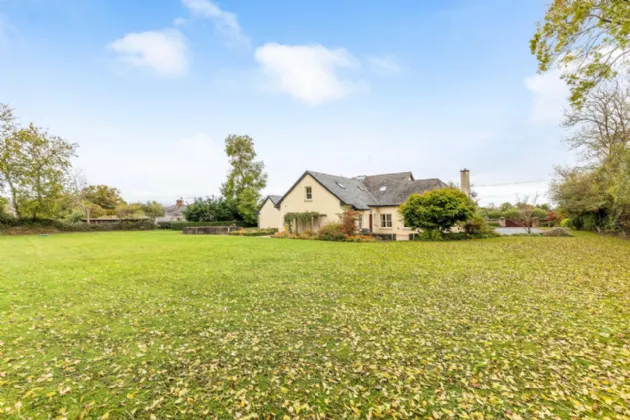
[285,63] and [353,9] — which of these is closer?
[353,9]

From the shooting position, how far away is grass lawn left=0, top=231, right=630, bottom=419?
2.95m

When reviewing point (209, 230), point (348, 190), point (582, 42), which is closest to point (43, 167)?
point (209, 230)

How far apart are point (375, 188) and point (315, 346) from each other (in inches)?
1013

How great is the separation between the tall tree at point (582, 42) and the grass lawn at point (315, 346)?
537 cm

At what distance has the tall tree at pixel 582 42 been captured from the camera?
5781 millimetres

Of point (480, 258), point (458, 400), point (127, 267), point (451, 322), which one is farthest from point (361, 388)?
point (480, 258)

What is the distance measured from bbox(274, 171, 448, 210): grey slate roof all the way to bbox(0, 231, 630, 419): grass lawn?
1671 centimetres

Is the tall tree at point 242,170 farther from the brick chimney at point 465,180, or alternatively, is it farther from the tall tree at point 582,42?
the tall tree at point 582,42

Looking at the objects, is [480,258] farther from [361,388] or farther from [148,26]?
[148,26]

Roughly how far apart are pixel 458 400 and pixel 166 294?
21.8 feet

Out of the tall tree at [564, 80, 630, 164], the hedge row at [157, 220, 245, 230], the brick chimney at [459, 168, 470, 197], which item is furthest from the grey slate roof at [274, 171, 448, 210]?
the hedge row at [157, 220, 245, 230]

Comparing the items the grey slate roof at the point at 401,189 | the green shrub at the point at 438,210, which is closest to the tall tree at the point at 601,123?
the green shrub at the point at 438,210

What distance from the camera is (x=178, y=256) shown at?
1312 cm

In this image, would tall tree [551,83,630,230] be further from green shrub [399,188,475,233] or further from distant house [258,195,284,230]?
distant house [258,195,284,230]
